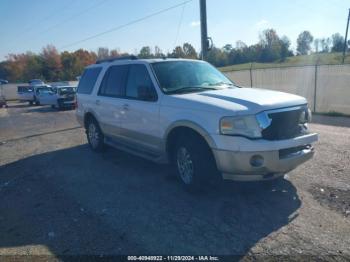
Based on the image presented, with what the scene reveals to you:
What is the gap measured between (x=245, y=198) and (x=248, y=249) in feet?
4.26

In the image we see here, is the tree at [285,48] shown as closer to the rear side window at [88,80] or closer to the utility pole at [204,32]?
the utility pole at [204,32]

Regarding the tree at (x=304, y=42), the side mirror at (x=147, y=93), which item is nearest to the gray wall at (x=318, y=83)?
the side mirror at (x=147, y=93)

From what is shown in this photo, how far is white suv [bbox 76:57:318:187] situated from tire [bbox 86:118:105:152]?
0.77 m

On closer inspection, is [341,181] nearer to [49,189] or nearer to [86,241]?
[86,241]

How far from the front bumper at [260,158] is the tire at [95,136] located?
3952 millimetres

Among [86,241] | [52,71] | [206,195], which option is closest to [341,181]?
[206,195]

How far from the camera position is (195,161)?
458 cm

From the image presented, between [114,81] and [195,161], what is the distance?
2.98 meters

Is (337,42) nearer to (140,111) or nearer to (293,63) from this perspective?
(293,63)

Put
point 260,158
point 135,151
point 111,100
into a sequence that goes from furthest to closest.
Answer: point 111,100 → point 135,151 → point 260,158

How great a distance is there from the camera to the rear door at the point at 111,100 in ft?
21.1

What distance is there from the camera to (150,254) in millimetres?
3396

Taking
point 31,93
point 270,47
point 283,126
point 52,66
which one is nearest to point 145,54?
point 283,126

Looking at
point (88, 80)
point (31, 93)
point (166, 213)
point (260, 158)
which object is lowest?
point (31, 93)
